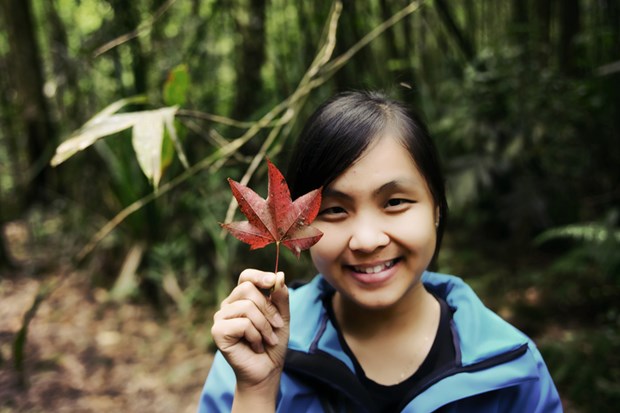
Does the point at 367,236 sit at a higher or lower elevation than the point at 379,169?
lower

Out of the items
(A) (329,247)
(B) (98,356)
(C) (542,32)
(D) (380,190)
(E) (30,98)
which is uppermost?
(E) (30,98)

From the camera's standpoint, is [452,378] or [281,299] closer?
[281,299]

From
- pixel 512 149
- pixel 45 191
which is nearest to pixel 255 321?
pixel 512 149

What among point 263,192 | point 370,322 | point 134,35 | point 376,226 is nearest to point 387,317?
point 370,322

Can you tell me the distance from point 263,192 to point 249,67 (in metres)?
0.96

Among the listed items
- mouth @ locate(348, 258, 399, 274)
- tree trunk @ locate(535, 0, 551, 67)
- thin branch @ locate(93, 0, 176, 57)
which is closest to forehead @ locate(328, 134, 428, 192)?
mouth @ locate(348, 258, 399, 274)

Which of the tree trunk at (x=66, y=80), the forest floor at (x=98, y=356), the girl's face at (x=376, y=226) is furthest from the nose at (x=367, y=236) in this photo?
the tree trunk at (x=66, y=80)

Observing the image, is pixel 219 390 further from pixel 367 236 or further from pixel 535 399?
pixel 535 399

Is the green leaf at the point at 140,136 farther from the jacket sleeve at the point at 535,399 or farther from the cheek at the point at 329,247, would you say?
the jacket sleeve at the point at 535,399

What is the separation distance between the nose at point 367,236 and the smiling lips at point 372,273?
53 mm

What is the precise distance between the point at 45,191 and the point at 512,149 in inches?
175

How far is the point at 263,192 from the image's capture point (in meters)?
2.88

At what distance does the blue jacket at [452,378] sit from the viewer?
3.49 feet

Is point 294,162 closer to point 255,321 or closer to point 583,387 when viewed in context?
point 255,321
